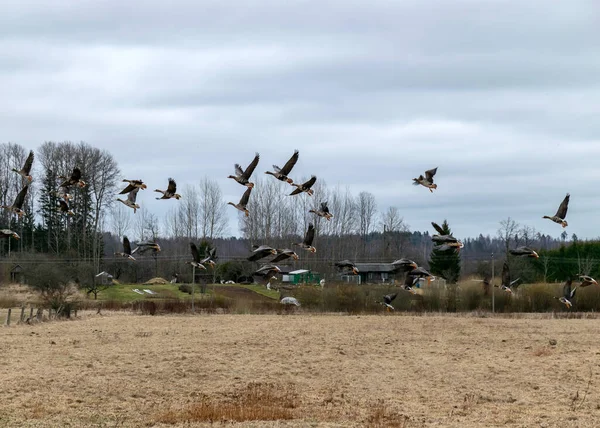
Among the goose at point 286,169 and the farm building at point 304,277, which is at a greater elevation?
the goose at point 286,169

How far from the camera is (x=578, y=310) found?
60781 mm

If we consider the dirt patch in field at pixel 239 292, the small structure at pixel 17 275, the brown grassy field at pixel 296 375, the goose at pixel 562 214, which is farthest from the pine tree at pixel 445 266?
the goose at pixel 562 214

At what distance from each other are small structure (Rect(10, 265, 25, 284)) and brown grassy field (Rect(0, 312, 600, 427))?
3512 centimetres

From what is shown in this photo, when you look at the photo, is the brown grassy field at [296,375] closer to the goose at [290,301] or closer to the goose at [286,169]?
the goose at [286,169]

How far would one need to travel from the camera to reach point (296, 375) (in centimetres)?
2886

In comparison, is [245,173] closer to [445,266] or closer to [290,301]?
[290,301]

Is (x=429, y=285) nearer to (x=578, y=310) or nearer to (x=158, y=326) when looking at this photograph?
(x=578, y=310)

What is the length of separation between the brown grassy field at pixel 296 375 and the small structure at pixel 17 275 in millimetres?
35115

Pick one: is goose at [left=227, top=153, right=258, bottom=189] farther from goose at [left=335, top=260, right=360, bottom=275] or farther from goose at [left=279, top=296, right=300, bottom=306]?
goose at [left=279, top=296, right=300, bottom=306]

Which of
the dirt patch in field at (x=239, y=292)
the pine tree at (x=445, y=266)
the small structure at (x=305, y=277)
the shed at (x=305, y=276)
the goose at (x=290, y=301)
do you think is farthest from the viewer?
the shed at (x=305, y=276)

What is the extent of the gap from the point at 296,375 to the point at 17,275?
200 ft

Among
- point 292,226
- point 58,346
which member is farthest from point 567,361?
point 292,226

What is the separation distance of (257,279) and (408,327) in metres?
49.0

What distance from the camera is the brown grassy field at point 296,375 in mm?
20781
